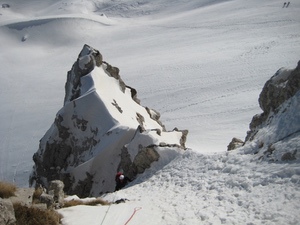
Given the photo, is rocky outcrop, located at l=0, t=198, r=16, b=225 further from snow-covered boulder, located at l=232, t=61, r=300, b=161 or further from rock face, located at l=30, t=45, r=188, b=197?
rock face, located at l=30, t=45, r=188, b=197

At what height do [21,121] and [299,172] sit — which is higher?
[299,172]

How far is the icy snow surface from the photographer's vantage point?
9.56m

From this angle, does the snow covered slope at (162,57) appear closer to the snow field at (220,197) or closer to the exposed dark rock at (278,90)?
the exposed dark rock at (278,90)

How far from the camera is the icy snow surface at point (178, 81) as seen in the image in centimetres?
956

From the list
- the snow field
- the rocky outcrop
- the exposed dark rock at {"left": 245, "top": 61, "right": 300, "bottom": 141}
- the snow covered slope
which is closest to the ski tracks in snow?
the snow field

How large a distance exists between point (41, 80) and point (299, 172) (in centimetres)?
5722

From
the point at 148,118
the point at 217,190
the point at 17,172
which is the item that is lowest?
the point at 17,172

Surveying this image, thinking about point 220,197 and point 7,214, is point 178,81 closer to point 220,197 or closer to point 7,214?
point 220,197

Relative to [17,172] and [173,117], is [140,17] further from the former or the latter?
[17,172]

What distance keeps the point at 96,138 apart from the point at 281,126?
414 inches

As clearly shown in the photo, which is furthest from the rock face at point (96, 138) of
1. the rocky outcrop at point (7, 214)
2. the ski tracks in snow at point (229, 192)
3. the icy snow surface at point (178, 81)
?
the rocky outcrop at point (7, 214)

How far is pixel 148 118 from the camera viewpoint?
78.8 ft

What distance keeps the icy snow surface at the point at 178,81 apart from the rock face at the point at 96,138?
2.44 meters

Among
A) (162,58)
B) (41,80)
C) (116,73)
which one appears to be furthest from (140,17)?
(116,73)
